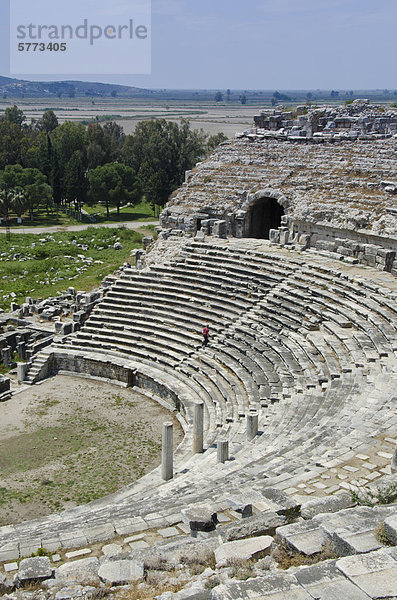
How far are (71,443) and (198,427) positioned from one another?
407 cm

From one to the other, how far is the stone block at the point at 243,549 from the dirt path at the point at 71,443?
7.49 meters

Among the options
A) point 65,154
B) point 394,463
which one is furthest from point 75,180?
point 394,463

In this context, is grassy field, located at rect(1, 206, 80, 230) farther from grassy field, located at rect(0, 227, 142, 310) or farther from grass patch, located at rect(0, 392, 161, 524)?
grass patch, located at rect(0, 392, 161, 524)

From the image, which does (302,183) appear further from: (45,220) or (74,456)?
(45,220)

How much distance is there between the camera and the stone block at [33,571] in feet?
24.5

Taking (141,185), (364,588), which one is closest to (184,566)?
(364,588)

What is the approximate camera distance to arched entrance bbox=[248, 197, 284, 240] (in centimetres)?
2714

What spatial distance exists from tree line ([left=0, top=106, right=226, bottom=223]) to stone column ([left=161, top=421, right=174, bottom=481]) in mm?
35516

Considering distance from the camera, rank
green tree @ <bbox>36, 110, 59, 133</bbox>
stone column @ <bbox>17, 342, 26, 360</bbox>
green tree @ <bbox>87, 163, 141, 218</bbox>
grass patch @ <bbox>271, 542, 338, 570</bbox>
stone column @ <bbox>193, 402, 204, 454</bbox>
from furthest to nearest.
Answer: green tree @ <bbox>36, 110, 59, 133</bbox>, green tree @ <bbox>87, 163, 141, 218</bbox>, stone column @ <bbox>17, 342, 26, 360</bbox>, stone column @ <bbox>193, 402, 204, 454</bbox>, grass patch @ <bbox>271, 542, 338, 570</bbox>

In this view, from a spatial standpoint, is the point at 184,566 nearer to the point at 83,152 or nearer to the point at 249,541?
the point at 249,541

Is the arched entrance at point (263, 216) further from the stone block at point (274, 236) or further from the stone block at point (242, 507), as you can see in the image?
the stone block at point (242, 507)

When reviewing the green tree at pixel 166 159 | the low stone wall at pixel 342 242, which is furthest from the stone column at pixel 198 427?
the green tree at pixel 166 159

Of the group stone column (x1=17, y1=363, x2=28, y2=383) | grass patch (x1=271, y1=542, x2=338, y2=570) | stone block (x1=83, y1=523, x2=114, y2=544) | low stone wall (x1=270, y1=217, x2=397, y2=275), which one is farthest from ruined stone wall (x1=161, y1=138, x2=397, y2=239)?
grass patch (x1=271, y1=542, x2=338, y2=570)

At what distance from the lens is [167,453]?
13953 mm
